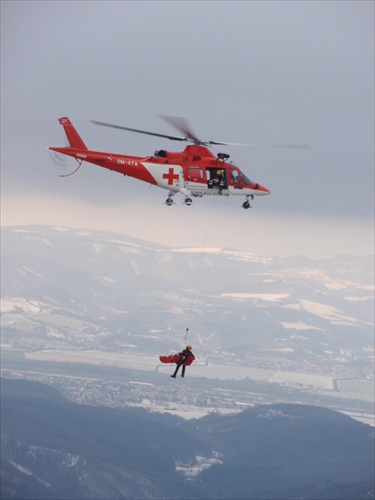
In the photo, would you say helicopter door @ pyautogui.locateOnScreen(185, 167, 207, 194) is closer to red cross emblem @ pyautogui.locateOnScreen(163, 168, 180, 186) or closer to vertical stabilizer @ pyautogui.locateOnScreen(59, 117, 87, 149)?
red cross emblem @ pyautogui.locateOnScreen(163, 168, 180, 186)

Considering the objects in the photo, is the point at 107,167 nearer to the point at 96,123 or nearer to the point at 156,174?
the point at 156,174

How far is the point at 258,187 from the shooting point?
10112 centimetres

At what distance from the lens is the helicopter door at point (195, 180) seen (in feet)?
318

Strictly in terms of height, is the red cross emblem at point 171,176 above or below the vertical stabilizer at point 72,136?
below

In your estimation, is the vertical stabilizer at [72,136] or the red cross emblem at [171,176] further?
the vertical stabilizer at [72,136]

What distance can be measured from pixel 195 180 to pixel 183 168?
166 cm

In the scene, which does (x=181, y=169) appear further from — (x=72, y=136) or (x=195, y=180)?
(x=72, y=136)

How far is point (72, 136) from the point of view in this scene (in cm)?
10100

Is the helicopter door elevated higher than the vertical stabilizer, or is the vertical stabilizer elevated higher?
the vertical stabilizer

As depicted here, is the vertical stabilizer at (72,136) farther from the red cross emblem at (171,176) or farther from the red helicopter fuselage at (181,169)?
the red cross emblem at (171,176)

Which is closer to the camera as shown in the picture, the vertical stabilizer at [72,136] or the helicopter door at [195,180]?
the helicopter door at [195,180]

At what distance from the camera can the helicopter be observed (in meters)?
97.3

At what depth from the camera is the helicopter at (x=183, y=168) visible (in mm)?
97312

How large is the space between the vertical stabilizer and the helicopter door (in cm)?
1108
